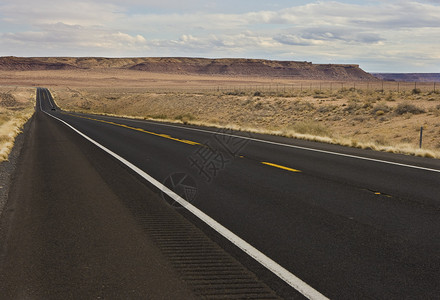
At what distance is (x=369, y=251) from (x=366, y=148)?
11480 mm

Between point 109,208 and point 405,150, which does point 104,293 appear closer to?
point 109,208

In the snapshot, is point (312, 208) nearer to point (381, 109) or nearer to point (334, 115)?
point (381, 109)

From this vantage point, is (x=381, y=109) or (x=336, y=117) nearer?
(x=381, y=109)

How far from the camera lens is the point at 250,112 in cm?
4391

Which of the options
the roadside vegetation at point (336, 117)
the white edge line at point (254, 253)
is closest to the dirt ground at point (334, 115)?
the roadside vegetation at point (336, 117)

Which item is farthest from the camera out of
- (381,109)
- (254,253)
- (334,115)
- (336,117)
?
(334,115)

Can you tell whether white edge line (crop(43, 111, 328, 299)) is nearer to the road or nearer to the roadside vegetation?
the road

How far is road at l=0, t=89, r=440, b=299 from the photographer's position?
4.07m

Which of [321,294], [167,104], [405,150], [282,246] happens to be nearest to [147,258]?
[282,246]

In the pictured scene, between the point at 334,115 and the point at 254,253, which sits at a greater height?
the point at 334,115


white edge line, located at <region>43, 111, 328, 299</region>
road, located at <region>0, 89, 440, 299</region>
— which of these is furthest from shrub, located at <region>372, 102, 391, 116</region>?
white edge line, located at <region>43, 111, 328, 299</region>

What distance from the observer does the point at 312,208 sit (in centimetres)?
654

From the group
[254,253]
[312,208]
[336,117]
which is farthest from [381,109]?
[254,253]

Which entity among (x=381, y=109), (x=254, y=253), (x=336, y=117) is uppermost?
(x=381, y=109)
